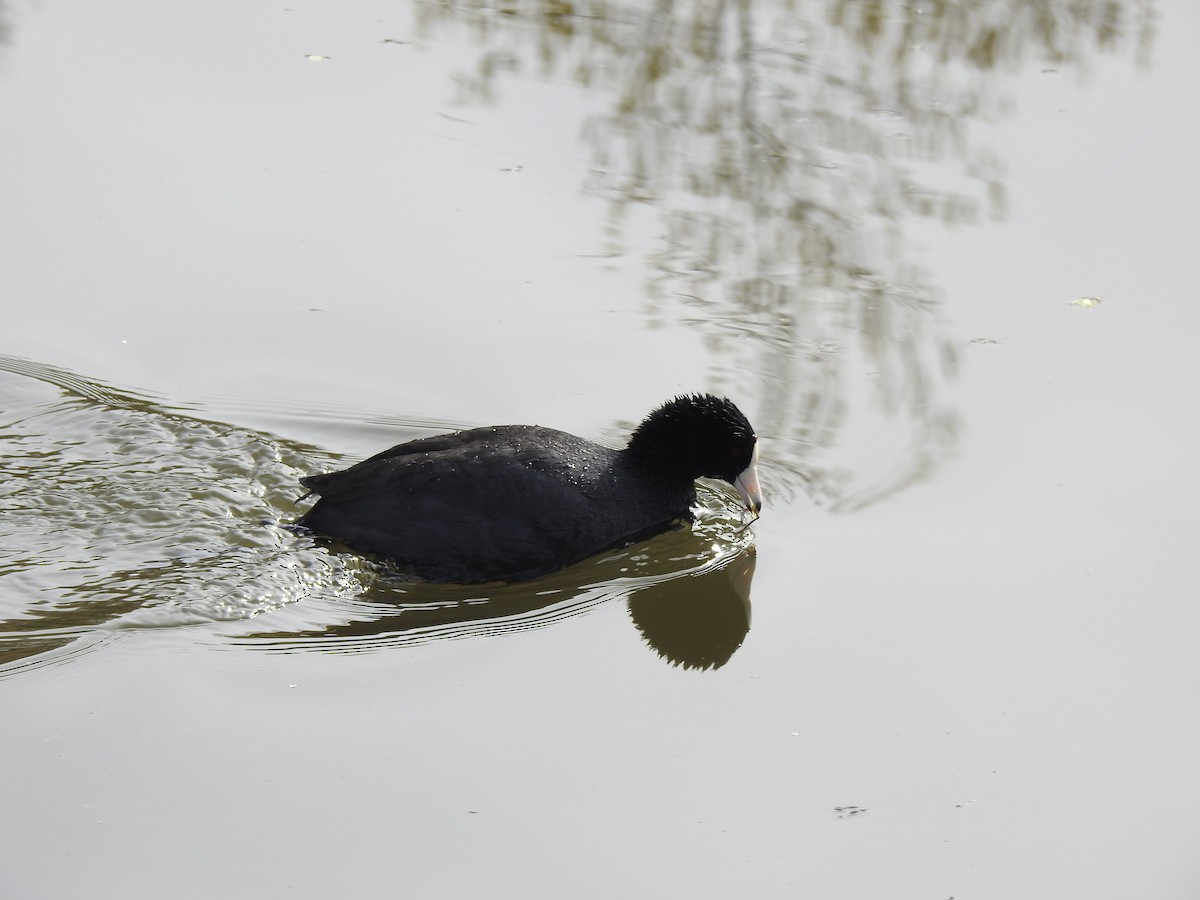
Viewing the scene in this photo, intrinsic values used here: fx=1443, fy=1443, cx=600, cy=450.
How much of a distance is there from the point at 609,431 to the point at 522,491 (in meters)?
0.95

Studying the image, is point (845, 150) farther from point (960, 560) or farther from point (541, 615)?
point (541, 615)

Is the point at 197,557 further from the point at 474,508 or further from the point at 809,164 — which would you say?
the point at 809,164

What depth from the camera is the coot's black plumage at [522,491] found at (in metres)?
5.48

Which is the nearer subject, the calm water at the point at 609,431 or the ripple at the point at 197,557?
the calm water at the point at 609,431

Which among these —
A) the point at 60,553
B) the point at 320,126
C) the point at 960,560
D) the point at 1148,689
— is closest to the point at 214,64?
the point at 320,126

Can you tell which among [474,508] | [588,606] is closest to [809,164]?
[474,508]

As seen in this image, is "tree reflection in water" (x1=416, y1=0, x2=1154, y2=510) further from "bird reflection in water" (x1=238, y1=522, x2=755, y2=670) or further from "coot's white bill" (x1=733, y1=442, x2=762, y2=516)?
"bird reflection in water" (x1=238, y1=522, x2=755, y2=670)

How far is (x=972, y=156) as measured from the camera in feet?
29.0

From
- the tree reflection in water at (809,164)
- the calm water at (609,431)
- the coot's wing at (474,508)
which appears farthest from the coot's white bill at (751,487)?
the coot's wing at (474,508)

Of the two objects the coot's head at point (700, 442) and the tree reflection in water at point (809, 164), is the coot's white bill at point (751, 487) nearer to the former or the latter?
the coot's head at point (700, 442)

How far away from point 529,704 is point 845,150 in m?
5.30

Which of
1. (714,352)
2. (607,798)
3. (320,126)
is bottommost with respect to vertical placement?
(607,798)

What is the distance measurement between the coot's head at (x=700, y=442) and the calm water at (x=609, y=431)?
0.81 ft

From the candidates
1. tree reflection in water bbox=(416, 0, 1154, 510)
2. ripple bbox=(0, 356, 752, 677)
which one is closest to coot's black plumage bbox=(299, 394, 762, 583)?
ripple bbox=(0, 356, 752, 677)
